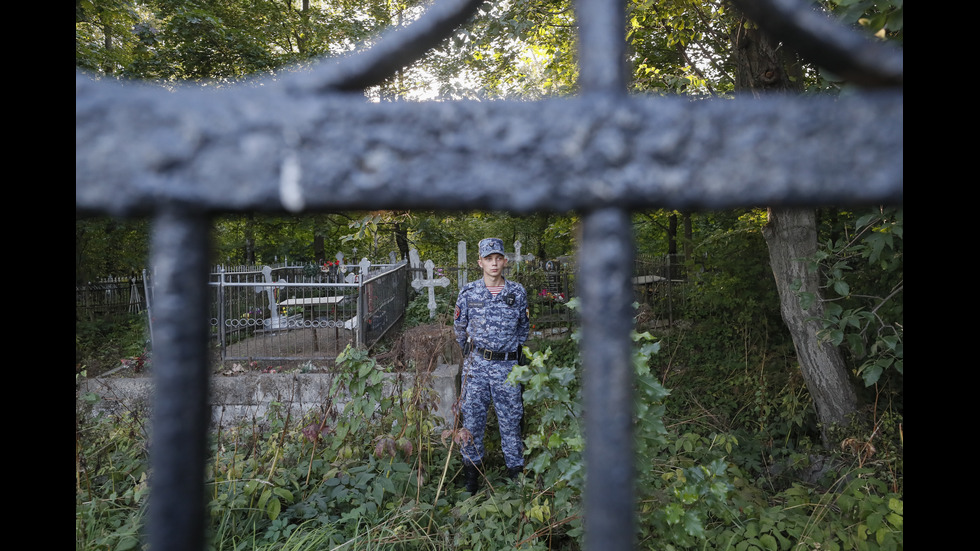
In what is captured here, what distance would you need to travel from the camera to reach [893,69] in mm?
460

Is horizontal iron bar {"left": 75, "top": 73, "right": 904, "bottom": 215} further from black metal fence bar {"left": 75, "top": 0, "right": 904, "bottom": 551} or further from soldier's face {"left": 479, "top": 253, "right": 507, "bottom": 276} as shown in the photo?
soldier's face {"left": 479, "top": 253, "right": 507, "bottom": 276}

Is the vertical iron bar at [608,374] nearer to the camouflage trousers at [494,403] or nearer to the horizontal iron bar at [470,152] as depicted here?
the horizontal iron bar at [470,152]

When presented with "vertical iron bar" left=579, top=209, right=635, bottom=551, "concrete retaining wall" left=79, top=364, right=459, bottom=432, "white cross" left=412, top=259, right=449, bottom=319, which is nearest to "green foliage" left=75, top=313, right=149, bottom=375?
"concrete retaining wall" left=79, top=364, right=459, bottom=432

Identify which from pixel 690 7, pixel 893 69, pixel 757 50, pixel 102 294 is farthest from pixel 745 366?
pixel 102 294

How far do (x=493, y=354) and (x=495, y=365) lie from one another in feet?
0.35

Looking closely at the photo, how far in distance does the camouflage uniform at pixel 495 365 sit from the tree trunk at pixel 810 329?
2527 mm

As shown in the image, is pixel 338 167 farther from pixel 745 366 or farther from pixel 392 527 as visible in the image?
pixel 745 366

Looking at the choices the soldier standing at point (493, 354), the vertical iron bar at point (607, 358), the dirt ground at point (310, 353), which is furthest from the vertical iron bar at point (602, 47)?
the dirt ground at point (310, 353)

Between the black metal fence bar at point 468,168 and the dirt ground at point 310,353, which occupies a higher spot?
the black metal fence bar at point 468,168

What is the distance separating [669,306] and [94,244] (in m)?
11.1

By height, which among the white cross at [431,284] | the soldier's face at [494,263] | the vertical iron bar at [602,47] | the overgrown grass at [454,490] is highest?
the vertical iron bar at [602,47]

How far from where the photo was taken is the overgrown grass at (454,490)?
2.43 meters

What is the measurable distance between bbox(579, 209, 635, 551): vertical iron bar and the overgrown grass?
1743 millimetres

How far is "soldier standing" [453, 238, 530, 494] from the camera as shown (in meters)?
4.31
